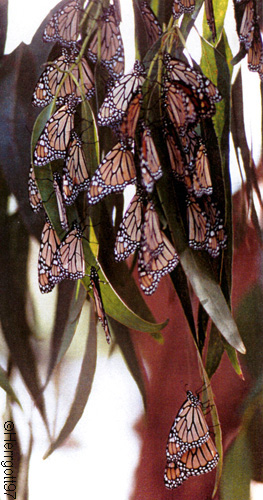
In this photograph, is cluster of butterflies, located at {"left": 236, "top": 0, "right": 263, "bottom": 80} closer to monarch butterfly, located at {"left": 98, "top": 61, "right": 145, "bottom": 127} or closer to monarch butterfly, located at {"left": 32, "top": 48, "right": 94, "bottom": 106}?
monarch butterfly, located at {"left": 98, "top": 61, "right": 145, "bottom": 127}

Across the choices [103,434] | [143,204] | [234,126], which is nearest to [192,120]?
[234,126]

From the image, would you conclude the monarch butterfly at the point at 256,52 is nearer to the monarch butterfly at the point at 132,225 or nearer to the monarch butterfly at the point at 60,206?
the monarch butterfly at the point at 132,225

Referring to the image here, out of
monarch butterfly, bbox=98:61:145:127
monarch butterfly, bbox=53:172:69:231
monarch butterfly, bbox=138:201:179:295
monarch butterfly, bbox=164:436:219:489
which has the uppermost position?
monarch butterfly, bbox=98:61:145:127

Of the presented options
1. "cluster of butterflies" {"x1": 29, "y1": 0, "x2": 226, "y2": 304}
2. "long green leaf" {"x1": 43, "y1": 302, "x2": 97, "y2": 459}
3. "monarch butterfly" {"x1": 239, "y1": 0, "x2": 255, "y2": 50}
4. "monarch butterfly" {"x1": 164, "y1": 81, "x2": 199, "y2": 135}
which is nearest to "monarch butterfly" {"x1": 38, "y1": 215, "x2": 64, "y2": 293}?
"cluster of butterflies" {"x1": 29, "y1": 0, "x2": 226, "y2": 304}

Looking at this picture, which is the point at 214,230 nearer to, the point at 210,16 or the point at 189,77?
the point at 189,77

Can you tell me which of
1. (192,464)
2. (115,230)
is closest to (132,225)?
(115,230)

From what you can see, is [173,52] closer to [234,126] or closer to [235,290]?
[234,126]
